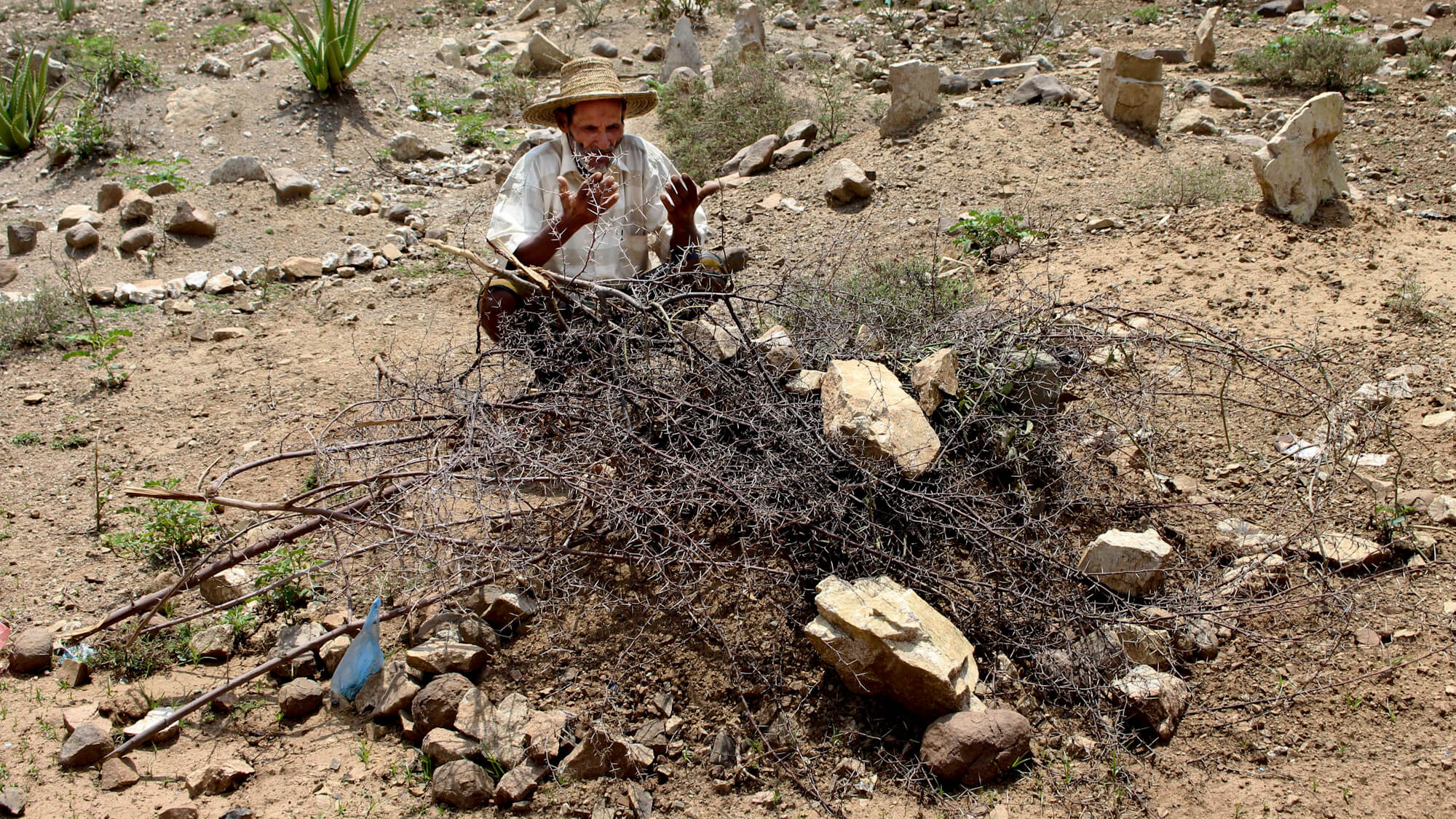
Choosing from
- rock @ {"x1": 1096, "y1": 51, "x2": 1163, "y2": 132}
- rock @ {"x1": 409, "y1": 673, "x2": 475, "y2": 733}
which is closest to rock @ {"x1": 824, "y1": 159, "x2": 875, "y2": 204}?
rock @ {"x1": 1096, "y1": 51, "x2": 1163, "y2": 132}

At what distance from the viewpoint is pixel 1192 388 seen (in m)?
3.18

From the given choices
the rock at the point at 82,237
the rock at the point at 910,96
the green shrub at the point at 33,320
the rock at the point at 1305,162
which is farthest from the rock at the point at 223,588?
the rock at the point at 910,96

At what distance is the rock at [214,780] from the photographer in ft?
6.91

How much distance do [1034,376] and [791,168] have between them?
3.52 m

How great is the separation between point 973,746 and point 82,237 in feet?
17.9

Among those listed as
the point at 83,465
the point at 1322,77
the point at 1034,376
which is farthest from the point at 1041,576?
the point at 1322,77

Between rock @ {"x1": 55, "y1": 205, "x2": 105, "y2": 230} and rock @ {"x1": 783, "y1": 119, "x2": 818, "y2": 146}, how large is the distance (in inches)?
163

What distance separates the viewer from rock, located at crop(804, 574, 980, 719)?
2109 mm

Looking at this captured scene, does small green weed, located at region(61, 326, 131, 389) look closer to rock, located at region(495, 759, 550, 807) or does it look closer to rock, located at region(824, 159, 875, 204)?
rock, located at region(495, 759, 550, 807)

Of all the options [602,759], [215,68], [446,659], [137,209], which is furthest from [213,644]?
[215,68]

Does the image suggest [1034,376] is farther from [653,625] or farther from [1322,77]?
[1322,77]

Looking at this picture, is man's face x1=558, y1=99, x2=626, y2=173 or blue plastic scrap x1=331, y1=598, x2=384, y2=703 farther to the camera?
man's face x1=558, y1=99, x2=626, y2=173

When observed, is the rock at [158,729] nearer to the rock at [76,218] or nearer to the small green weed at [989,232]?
the small green weed at [989,232]

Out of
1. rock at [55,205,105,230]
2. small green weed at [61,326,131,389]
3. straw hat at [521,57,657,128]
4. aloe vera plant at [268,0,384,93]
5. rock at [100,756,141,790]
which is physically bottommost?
small green weed at [61,326,131,389]
